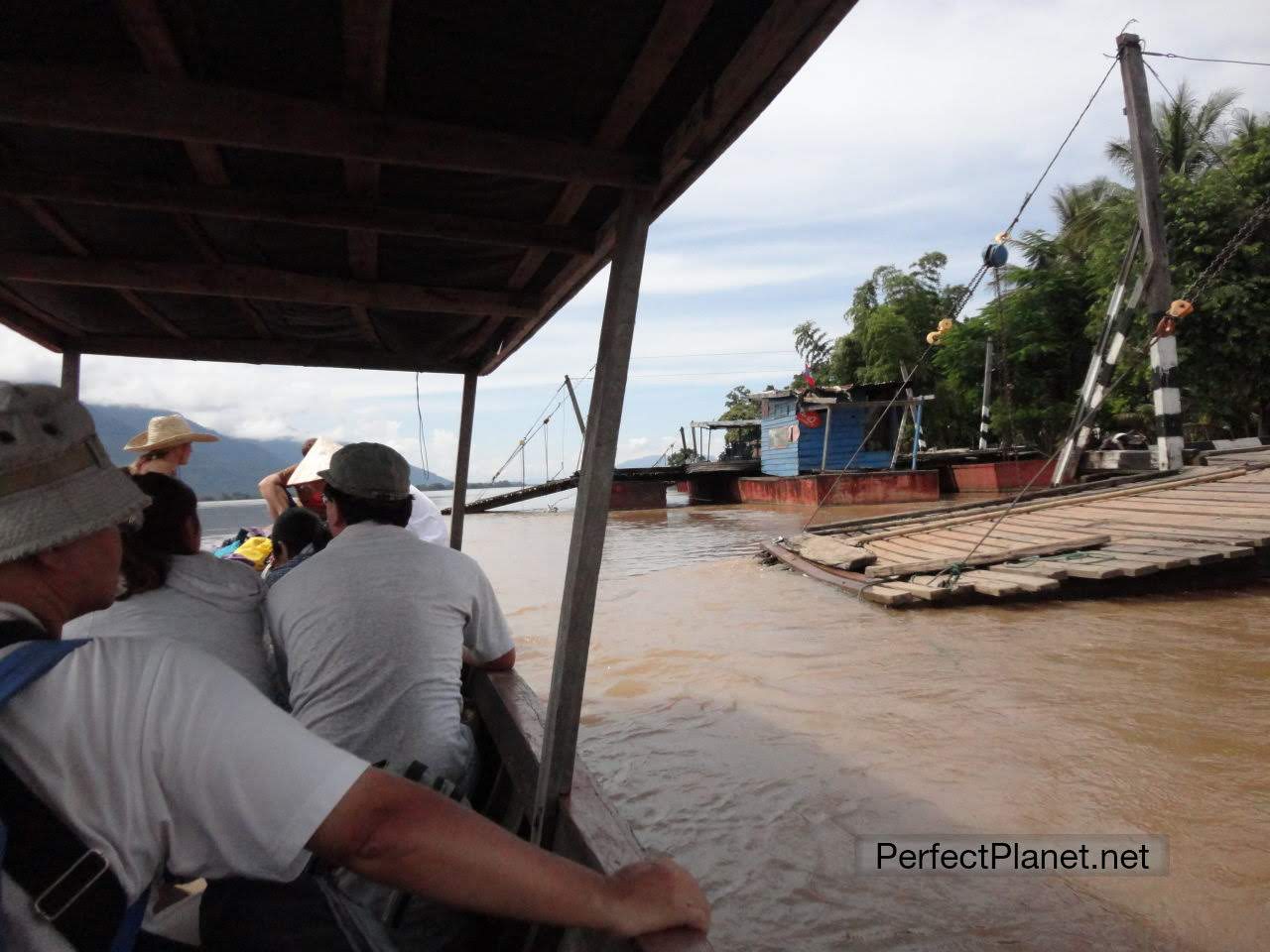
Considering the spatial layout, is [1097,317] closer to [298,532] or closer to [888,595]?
[888,595]

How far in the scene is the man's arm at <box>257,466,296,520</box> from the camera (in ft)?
16.7

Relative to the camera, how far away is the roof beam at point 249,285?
3230mm

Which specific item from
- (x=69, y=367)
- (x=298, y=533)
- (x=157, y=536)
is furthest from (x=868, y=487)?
(x=157, y=536)

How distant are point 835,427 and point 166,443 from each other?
878 inches

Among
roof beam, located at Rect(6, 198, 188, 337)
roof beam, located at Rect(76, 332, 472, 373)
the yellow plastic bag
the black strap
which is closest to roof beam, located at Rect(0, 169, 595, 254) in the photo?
roof beam, located at Rect(6, 198, 188, 337)

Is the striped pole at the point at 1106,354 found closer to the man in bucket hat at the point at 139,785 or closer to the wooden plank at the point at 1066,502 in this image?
the wooden plank at the point at 1066,502

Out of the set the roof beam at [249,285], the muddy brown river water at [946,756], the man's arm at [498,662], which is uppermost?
the roof beam at [249,285]

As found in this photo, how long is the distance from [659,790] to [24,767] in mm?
4336

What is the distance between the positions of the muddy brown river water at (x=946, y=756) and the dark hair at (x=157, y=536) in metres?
1.76

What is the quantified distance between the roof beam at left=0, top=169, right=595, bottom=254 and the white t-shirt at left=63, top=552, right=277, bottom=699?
1.16 m

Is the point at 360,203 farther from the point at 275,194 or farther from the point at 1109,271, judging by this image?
the point at 1109,271

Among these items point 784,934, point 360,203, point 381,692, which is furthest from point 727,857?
point 360,203

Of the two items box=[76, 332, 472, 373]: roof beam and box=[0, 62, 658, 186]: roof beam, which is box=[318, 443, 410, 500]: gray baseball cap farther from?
box=[76, 332, 472, 373]: roof beam

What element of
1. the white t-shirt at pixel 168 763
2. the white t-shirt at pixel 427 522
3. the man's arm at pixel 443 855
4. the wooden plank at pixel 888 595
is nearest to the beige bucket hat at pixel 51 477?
the white t-shirt at pixel 168 763
